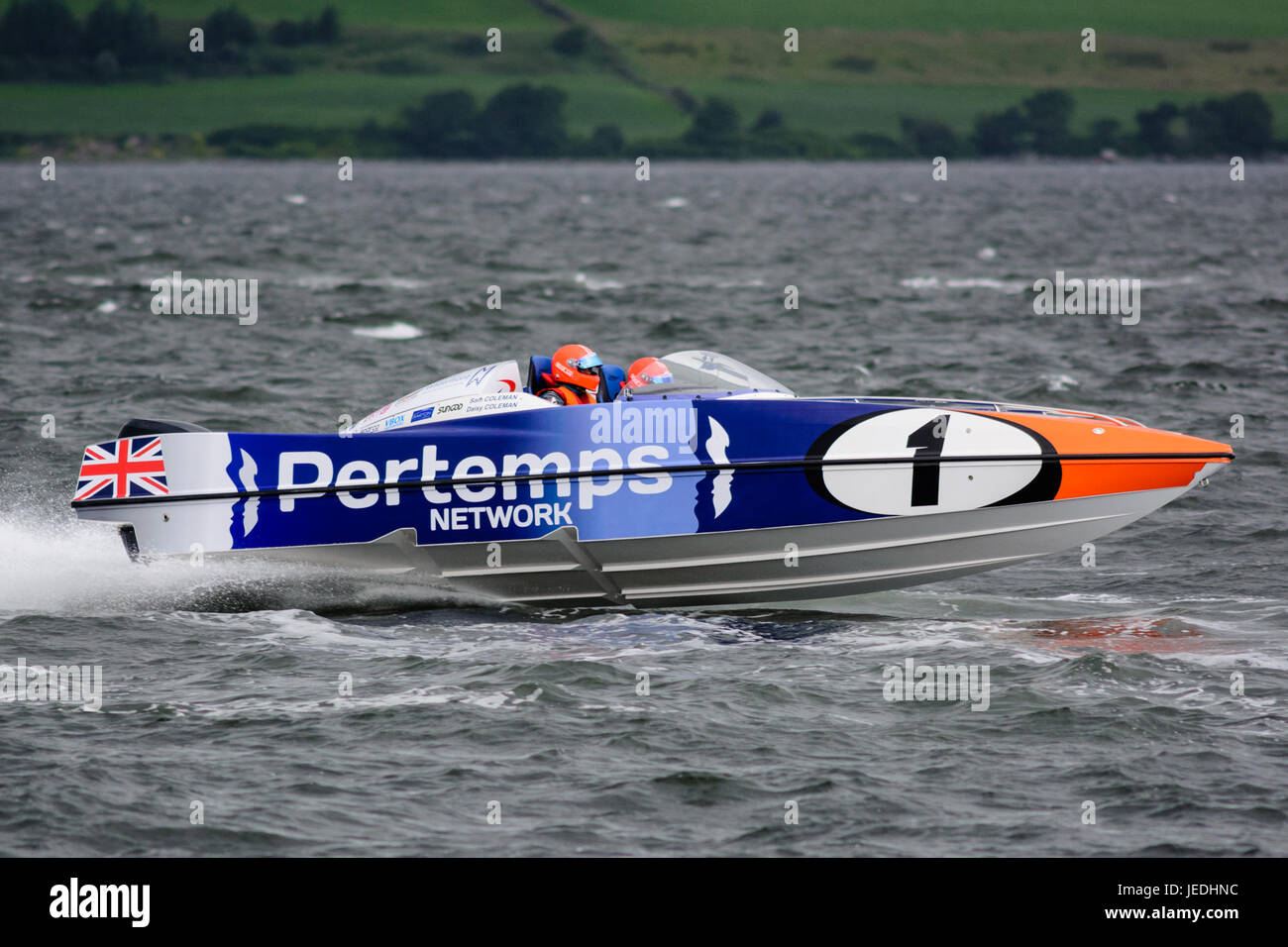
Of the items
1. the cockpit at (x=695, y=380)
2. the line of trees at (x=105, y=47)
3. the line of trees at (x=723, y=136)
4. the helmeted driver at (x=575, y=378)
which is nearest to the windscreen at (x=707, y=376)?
the cockpit at (x=695, y=380)

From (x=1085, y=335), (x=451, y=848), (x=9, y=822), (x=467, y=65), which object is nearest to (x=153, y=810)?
(x=9, y=822)

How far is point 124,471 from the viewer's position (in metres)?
10.6

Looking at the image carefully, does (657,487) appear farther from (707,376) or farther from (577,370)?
(577,370)

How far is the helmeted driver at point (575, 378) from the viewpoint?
10.6 metres

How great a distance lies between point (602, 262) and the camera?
39.0 meters

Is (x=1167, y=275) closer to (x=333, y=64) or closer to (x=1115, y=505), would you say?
(x=1115, y=505)

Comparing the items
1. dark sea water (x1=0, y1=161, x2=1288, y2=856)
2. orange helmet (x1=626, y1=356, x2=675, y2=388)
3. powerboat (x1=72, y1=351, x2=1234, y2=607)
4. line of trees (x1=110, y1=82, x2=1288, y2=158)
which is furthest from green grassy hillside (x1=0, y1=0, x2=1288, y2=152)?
powerboat (x1=72, y1=351, x2=1234, y2=607)

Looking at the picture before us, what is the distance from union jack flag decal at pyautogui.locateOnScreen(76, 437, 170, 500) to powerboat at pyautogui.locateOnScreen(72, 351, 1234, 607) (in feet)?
0.05

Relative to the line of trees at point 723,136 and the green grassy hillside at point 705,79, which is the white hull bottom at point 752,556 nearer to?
the line of trees at point 723,136

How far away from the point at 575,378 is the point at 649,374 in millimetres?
515

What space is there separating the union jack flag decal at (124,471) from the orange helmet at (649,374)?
10.8 ft

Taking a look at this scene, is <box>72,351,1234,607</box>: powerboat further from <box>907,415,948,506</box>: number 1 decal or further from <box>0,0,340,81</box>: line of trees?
<box>0,0,340,81</box>: line of trees

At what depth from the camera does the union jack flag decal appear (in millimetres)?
10586
